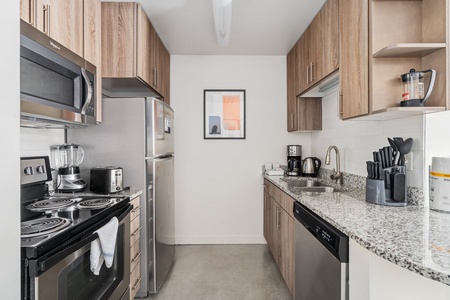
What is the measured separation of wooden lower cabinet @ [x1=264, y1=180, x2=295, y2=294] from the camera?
203 centimetres

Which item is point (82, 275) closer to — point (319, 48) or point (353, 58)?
point (353, 58)

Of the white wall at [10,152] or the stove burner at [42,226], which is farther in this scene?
the stove burner at [42,226]

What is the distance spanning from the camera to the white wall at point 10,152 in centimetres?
69

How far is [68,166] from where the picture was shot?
1.99 meters

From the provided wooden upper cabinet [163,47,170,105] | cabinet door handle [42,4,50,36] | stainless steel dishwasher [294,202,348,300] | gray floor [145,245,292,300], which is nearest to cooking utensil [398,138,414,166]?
stainless steel dishwasher [294,202,348,300]

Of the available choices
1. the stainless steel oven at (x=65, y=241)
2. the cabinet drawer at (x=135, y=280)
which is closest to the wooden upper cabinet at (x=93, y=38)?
the stainless steel oven at (x=65, y=241)

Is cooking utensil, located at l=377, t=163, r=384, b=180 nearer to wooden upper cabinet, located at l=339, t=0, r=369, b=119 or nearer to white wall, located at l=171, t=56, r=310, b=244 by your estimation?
wooden upper cabinet, located at l=339, t=0, r=369, b=119

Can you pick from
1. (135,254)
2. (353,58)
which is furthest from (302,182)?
(135,254)

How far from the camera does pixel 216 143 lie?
10.9 feet

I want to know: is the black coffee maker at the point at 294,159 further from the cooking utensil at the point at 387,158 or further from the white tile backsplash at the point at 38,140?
the white tile backsplash at the point at 38,140

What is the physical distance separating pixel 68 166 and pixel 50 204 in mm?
551

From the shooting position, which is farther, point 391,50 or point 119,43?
point 119,43

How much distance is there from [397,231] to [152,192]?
1.71m

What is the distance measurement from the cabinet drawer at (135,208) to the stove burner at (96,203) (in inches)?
9.3
